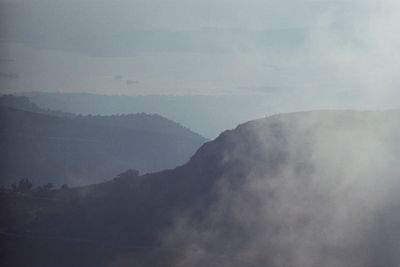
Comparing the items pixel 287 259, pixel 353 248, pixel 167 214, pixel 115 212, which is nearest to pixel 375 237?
pixel 353 248

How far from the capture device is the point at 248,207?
270ft

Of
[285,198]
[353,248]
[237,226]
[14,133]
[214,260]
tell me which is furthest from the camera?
[14,133]

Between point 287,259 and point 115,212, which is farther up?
point 115,212

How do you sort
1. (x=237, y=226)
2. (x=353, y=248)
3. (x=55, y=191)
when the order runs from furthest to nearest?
1. (x=55, y=191)
2. (x=237, y=226)
3. (x=353, y=248)

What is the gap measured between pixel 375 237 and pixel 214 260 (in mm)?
17871

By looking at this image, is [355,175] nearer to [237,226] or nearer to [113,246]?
[237,226]

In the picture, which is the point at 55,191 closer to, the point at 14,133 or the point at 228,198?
the point at 228,198

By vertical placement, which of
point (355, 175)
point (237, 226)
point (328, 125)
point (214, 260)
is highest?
point (328, 125)

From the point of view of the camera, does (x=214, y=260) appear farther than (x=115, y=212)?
No

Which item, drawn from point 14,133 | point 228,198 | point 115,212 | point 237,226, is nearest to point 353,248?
point 237,226

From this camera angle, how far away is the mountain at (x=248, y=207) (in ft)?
222

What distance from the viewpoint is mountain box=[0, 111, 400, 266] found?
67750mm

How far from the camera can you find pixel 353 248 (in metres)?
69.7

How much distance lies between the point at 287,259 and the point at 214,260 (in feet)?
24.9
